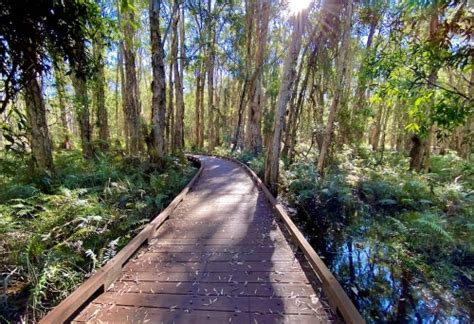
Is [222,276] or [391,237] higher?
[222,276]

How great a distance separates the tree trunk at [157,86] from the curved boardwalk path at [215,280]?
5005 mm

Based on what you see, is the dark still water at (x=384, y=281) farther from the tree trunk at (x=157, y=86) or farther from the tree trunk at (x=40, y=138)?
the tree trunk at (x=40, y=138)

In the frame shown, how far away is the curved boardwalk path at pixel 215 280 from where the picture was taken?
9.03ft

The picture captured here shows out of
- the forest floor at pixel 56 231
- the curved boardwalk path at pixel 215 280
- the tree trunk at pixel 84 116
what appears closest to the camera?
the curved boardwalk path at pixel 215 280

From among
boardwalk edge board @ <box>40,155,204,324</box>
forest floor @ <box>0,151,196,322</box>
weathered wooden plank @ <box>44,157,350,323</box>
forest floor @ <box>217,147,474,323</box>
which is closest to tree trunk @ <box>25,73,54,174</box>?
forest floor @ <box>0,151,196,322</box>

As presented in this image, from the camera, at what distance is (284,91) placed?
7887mm

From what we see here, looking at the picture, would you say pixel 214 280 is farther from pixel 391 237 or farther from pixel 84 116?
pixel 84 116

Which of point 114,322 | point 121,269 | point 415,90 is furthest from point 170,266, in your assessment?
point 415,90

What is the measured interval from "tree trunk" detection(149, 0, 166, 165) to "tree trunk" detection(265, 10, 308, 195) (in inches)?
169

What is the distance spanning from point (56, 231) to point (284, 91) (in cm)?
658

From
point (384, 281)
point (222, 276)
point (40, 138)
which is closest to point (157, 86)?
point (40, 138)

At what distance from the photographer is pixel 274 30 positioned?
18859mm

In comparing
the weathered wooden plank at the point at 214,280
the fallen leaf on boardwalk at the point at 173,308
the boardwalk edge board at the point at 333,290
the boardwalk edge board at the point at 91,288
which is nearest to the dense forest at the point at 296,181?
the boardwalk edge board at the point at 91,288

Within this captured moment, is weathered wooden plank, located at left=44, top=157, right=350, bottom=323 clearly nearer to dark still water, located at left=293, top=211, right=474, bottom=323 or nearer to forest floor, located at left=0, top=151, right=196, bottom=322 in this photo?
forest floor, located at left=0, top=151, right=196, bottom=322
